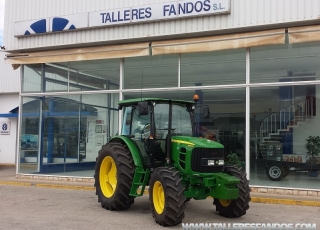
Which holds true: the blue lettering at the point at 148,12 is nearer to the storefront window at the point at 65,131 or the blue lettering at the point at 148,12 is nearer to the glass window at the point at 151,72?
the glass window at the point at 151,72

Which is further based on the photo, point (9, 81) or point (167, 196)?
point (9, 81)

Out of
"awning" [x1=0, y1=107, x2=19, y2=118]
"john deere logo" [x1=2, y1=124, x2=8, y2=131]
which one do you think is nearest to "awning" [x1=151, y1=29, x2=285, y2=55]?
"awning" [x1=0, y1=107, x2=19, y2=118]

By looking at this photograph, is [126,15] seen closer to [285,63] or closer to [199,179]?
[285,63]

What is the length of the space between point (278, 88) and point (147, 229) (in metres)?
6.06

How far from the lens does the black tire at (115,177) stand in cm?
846

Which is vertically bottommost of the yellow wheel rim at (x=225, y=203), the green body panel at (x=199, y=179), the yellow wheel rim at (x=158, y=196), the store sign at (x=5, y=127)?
the yellow wheel rim at (x=225, y=203)

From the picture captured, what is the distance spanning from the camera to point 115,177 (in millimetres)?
9258

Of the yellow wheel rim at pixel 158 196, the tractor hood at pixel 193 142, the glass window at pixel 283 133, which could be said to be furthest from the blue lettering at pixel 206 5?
the yellow wheel rim at pixel 158 196

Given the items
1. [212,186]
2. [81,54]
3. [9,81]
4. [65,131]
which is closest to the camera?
[212,186]

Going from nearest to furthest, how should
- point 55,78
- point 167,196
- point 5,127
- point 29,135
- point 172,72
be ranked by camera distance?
point 167,196
point 172,72
point 55,78
point 29,135
point 5,127

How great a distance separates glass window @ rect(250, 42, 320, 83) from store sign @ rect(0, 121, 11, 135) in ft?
47.1

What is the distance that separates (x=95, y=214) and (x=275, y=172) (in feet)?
17.7

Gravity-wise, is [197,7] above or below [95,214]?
above

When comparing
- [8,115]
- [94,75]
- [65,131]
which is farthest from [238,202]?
[8,115]
